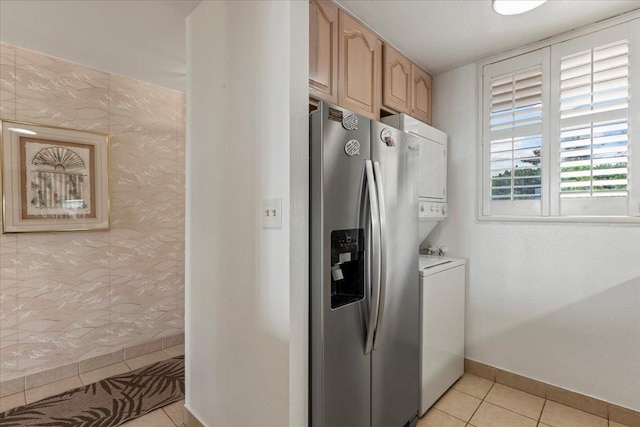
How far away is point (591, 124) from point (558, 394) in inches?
72.0

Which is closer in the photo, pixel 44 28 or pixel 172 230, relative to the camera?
pixel 44 28

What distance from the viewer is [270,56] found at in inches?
52.7

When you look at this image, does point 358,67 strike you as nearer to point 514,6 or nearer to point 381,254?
point 514,6

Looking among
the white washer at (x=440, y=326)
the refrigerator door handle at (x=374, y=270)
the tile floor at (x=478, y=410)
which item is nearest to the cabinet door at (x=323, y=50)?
the refrigerator door handle at (x=374, y=270)

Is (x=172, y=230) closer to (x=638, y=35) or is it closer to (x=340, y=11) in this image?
(x=340, y=11)

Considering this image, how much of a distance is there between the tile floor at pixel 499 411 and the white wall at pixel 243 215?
1203 millimetres

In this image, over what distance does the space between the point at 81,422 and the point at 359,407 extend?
1.79 meters

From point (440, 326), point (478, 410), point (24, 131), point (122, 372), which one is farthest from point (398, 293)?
point (24, 131)

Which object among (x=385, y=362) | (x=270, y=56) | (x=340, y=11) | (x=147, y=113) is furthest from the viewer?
→ (x=147, y=113)

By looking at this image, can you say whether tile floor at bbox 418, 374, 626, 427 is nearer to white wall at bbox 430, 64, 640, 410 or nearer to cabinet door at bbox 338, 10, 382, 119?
white wall at bbox 430, 64, 640, 410

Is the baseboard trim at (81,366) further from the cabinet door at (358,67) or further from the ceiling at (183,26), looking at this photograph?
the cabinet door at (358,67)

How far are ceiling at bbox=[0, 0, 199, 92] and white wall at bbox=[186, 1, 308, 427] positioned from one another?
0.26m

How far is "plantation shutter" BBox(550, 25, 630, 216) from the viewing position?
193 cm

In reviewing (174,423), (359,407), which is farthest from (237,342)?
(174,423)
